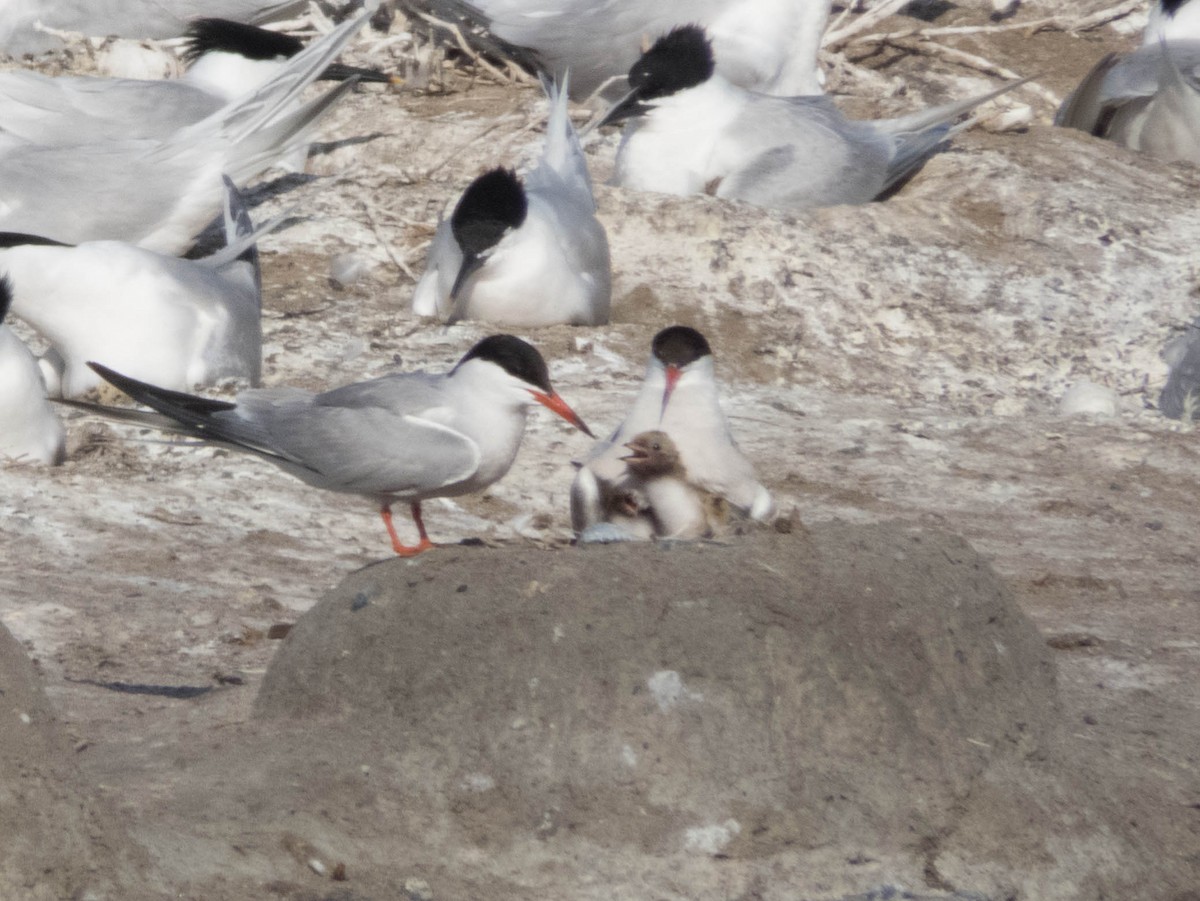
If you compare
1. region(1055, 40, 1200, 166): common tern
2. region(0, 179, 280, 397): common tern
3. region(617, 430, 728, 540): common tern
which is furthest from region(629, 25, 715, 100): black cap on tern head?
region(617, 430, 728, 540): common tern

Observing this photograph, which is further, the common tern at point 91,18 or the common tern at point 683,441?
the common tern at point 91,18

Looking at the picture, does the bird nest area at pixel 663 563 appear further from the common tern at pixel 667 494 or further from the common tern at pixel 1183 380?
the common tern at pixel 667 494

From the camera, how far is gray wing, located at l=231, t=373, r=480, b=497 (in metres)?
4.44

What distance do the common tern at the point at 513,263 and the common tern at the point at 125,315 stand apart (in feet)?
3.29

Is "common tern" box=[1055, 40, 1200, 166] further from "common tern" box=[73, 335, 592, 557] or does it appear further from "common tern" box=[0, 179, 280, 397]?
"common tern" box=[73, 335, 592, 557]

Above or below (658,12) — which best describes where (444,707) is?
above

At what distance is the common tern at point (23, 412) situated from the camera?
215 inches

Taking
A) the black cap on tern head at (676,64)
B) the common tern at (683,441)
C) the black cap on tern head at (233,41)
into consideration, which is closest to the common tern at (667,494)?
the common tern at (683,441)

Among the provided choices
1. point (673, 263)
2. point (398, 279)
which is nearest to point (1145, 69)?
point (673, 263)

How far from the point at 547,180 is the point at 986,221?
2013 mm

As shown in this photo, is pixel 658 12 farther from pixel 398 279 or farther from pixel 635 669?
pixel 635 669

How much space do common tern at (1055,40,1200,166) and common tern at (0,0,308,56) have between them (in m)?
4.51

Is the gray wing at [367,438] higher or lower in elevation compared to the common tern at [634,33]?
higher

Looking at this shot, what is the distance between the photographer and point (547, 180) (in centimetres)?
790
